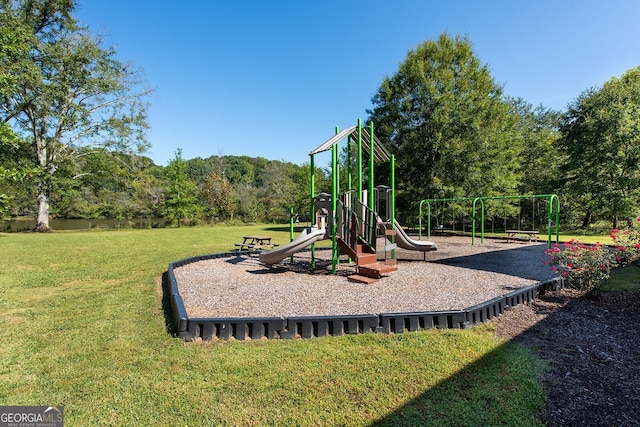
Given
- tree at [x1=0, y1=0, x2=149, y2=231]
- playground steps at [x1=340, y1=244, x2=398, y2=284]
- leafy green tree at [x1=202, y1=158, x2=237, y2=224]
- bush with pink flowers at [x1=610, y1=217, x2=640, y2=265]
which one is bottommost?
playground steps at [x1=340, y1=244, x2=398, y2=284]

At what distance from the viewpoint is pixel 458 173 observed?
17.0 metres

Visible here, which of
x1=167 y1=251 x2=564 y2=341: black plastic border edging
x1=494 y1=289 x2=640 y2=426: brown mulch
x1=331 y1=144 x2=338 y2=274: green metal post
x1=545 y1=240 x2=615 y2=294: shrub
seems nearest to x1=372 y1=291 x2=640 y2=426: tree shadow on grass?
x1=494 y1=289 x2=640 y2=426: brown mulch

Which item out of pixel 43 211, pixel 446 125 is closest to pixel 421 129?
pixel 446 125

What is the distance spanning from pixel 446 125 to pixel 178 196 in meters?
23.8

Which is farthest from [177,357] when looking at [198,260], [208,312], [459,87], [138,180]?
[138,180]

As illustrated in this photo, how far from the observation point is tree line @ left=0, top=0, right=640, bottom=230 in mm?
16656

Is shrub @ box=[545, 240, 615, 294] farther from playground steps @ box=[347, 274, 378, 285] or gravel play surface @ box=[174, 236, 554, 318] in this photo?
playground steps @ box=[347, 274, 378, 285]

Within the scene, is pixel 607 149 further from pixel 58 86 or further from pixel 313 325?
pixel 58 86

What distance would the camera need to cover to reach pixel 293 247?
6574mm

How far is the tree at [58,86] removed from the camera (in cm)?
1906

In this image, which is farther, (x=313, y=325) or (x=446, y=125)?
(x=446, y=125)

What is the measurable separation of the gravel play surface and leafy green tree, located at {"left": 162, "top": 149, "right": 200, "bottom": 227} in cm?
2260

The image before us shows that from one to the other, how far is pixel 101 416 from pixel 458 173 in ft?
58.5

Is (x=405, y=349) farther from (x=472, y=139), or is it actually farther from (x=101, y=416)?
(x=472, y=139)
